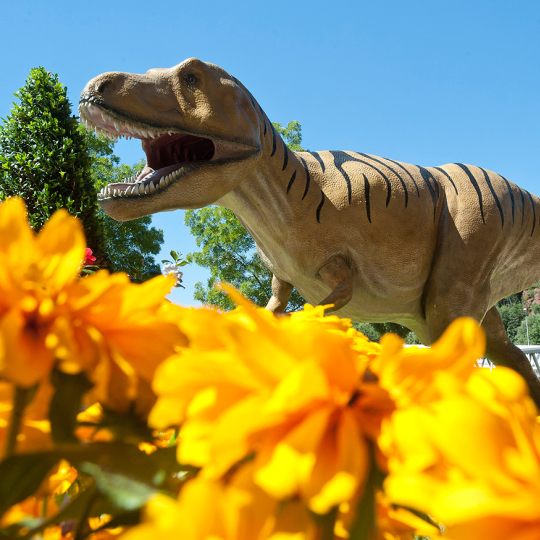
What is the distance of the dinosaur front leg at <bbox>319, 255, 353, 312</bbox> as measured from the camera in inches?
85.4

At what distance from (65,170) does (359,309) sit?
6.92 m

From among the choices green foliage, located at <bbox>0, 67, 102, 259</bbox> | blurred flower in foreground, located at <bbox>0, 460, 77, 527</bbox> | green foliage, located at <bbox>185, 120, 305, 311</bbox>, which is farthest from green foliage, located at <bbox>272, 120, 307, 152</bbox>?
blurred flower in foreground, located at <bbox>0, 460, 77, 527</bbox>

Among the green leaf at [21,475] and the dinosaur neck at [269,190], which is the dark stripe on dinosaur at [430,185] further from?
the green leaf at [21,475]

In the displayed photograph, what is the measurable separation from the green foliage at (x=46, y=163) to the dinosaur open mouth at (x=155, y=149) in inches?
219

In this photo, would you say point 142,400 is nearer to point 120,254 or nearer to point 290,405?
point 290,405

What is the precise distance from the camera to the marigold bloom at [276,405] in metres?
0.21

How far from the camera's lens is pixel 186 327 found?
255mm

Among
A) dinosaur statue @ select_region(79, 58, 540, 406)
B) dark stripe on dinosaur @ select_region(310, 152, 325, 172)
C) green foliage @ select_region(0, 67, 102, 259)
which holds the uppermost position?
green foliage @ select_region(0, 67, 102, 259)

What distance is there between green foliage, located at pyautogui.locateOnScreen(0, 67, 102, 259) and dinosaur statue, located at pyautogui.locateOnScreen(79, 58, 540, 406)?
5.67 metres

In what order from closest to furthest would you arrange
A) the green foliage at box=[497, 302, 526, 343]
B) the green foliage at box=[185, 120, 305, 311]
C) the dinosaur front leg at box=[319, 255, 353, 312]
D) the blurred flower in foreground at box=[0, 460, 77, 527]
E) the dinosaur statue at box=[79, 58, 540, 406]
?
1. the blurred flower in foreground at box=[0, 460, 77, 527]
2. the dinosaur statue at box=[79, 58, 540, 406]
3. the dinosaur front leg at box=[319, 255, 353, 312]
4. the green foliage at box=[185, 120, 305, 311]
5. the green foliage at box=[497, 302, 526, 343]

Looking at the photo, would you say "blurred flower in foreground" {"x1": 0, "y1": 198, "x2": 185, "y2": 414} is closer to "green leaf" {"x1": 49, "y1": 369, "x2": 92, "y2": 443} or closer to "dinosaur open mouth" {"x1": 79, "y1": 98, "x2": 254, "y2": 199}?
"green leaf" {"x1": 49, "y1": 369, "x2": 92, "y2": 443}

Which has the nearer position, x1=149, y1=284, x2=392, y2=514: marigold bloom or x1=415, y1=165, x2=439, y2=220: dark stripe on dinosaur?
x1=149, y1=284, x2=392, y2=514: marigold bloom

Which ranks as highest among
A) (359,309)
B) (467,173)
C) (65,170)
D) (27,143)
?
(27,143)

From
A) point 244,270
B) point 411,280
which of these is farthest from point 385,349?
point 244,270
